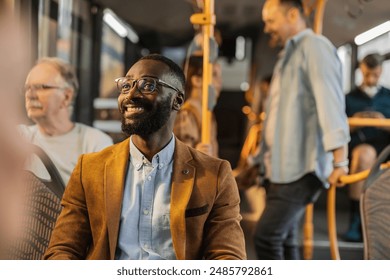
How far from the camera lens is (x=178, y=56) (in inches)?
67.5

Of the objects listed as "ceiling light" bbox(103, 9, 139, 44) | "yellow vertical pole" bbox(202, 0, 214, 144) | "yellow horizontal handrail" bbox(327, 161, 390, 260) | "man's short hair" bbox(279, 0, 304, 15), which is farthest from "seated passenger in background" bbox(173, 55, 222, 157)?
"yellow horizontal handrail" bbox(327, 161, 390, 260)

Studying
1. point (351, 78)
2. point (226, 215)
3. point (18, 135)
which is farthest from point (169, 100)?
point (351, 78)

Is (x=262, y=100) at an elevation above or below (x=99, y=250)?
above

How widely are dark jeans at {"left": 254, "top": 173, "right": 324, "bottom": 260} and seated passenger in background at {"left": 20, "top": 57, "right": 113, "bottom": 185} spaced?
1.91 ft

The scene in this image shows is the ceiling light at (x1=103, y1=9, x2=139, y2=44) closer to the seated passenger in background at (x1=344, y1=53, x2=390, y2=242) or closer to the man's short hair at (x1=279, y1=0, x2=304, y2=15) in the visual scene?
the man's short hair at (x1=279, y1=0, x2=304, y2=15)

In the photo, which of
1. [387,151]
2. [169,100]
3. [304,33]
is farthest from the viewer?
[304,33]

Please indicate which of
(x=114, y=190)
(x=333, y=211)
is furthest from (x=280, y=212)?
(x=114, y=190)

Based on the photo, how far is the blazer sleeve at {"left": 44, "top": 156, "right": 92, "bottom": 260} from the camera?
54.2 inches

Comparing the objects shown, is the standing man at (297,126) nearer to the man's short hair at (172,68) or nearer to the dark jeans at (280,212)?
the dark jeans at (280,212)

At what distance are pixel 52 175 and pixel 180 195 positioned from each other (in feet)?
1.60

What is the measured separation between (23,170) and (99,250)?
18.3 inches

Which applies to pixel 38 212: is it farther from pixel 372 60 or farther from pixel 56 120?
pixel 372 60

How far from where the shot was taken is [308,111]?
5.90 ft
